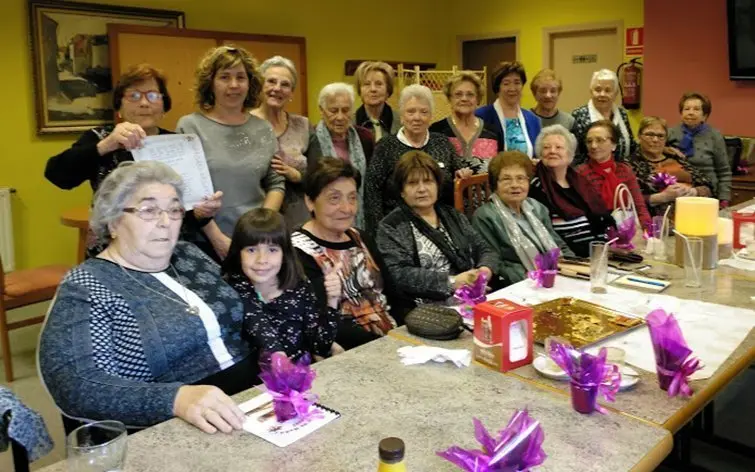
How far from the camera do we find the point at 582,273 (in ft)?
8.20

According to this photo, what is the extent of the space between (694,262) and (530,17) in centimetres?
580

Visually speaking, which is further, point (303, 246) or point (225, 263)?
point (303, 246)

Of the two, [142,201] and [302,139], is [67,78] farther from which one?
[142,201]

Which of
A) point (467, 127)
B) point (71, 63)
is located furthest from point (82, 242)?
point (467, 127)

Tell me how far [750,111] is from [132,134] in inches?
205

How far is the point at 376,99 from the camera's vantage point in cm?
384

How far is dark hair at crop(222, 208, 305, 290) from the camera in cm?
204

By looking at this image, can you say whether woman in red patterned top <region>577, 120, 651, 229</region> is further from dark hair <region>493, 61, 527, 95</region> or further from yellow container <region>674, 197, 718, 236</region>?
yellow container <region>674, 197, 718, 236</region>

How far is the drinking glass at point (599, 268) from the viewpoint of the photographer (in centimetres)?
228

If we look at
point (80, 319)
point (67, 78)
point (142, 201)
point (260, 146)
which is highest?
point (67, 78)

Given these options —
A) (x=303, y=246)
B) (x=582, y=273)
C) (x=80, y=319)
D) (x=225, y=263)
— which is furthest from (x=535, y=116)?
(x=80, y=319)

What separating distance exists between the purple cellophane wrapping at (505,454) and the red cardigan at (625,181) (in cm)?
269

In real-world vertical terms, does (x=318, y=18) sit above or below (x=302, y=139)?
above

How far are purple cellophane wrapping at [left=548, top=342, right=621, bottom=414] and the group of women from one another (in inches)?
27.5
